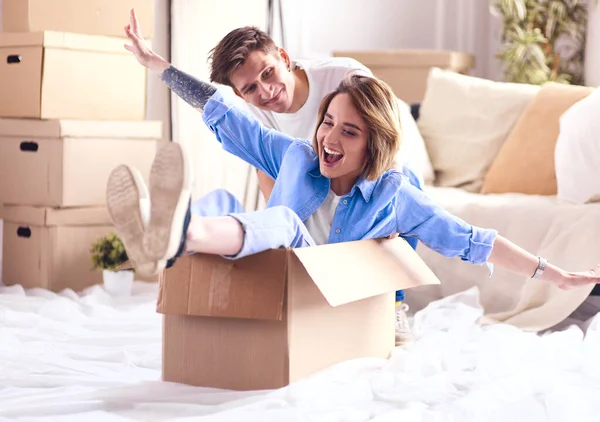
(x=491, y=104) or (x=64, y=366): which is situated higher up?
(x=491, y=104)

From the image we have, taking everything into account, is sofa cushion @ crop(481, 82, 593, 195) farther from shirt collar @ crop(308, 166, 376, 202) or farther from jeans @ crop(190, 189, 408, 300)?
jeans @ crop(190, 189, 408, 300)

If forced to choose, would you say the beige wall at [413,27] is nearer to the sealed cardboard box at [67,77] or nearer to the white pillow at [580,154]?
the sealed cardboard box at [67,77]

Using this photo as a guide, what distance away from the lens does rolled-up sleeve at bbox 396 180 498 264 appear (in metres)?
1.83

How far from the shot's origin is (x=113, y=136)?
3.18 meters

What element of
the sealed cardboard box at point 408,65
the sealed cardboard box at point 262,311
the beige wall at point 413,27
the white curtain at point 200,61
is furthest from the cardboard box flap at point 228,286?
the beige wall at point 413,27

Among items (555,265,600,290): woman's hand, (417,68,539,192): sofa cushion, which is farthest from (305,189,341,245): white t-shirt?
(417,68,539,192): sofa cushion

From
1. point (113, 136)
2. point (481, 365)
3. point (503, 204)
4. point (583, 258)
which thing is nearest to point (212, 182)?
point (113, 136)

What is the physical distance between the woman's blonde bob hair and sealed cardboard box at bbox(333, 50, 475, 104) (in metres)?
2.05

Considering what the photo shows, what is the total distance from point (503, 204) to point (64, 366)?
1441mm

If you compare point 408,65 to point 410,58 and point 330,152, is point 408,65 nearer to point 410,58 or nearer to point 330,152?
point 410,58

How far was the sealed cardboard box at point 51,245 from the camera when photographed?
3.05m

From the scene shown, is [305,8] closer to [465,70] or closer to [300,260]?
[465,70]

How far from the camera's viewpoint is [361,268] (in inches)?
68.9

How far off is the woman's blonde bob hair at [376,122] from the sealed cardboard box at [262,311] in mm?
181
